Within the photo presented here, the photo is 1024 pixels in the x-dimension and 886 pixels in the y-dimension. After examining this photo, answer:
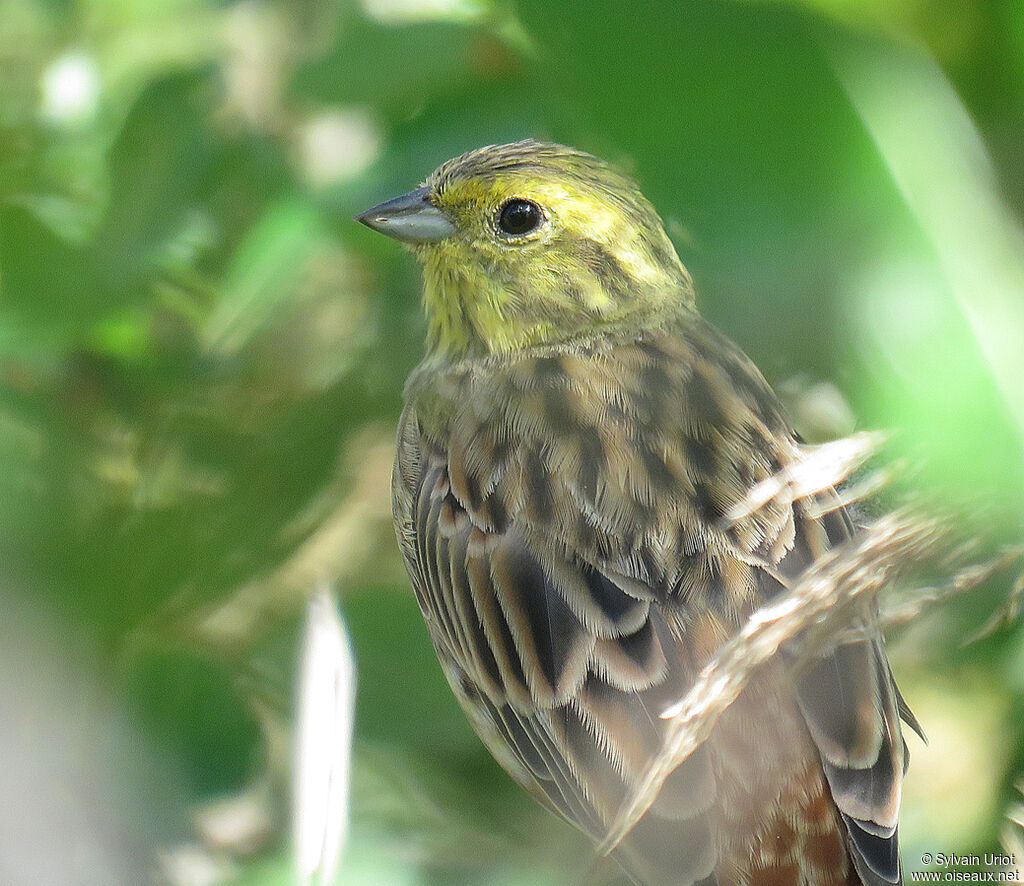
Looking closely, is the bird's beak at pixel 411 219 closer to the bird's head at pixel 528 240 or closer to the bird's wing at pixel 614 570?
the bird's head at pixel 528 240

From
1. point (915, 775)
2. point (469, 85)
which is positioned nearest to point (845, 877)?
point (915, 775)

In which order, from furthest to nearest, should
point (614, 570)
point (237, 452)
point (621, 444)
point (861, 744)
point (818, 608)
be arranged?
point (237, 452), point (621, 444), point (614, 570), point (861, 744), point (818, 608)

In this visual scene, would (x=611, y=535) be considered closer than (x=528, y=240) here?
Yes

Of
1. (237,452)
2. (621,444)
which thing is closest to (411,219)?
(237,452)

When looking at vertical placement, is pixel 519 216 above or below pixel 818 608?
above

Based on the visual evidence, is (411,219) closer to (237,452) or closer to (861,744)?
(237,452)

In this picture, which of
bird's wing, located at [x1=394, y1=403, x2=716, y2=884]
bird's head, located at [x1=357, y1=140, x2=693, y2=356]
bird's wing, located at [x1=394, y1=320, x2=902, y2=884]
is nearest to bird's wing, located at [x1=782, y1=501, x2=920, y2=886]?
bird's wing, located at [x1=394, y1=320, x2=902, y2=884]
